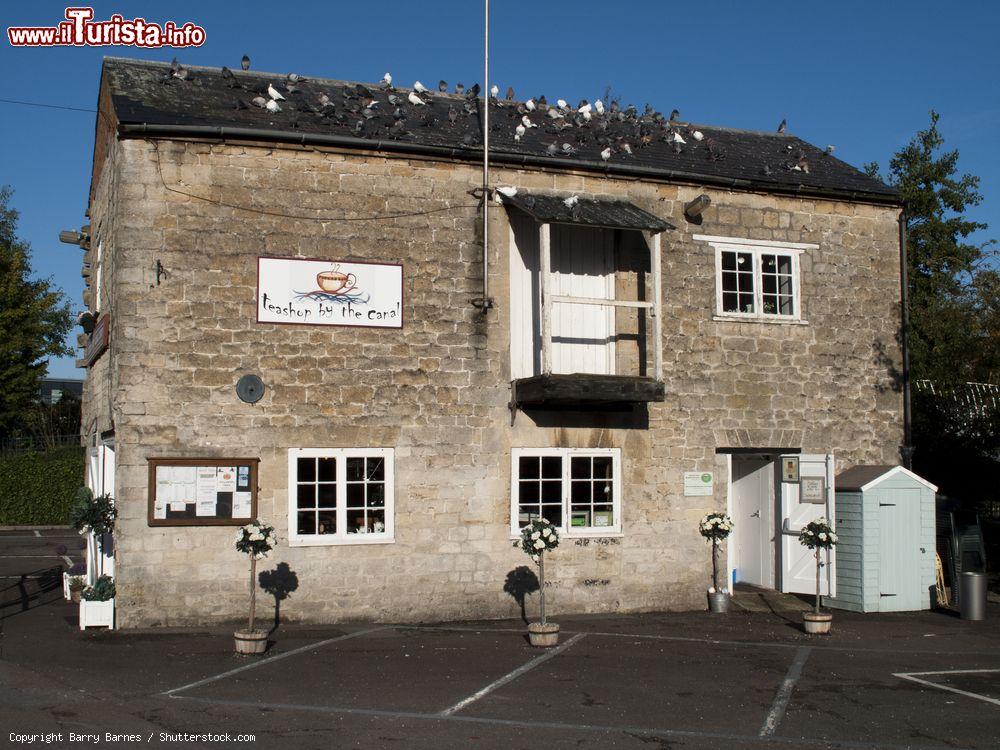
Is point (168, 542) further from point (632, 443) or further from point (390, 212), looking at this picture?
point (632, 443)

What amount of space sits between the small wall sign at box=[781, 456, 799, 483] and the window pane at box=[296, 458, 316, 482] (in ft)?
22.7

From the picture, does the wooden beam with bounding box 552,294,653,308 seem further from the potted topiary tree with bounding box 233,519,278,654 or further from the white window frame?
the potted topiary tree with bounding box 233,519,278,654

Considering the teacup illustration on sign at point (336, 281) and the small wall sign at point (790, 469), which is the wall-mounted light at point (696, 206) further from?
the teacup illustration on sign at point (336, 281)

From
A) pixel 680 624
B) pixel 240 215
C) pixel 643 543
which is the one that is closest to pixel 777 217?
pixel 643 543

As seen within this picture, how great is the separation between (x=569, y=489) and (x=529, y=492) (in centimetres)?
56

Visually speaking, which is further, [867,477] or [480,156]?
[867,477]

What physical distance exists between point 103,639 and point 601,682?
18.7 ft

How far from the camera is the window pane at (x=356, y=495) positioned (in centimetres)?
1331

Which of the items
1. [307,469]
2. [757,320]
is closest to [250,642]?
[307,469]

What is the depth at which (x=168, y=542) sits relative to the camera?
12.5 metres

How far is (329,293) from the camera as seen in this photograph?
13367mm

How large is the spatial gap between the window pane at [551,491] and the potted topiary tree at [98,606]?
18.2 feet

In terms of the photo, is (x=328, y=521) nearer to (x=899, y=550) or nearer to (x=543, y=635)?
(x=543, y=635)

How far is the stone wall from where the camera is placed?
12594mm
